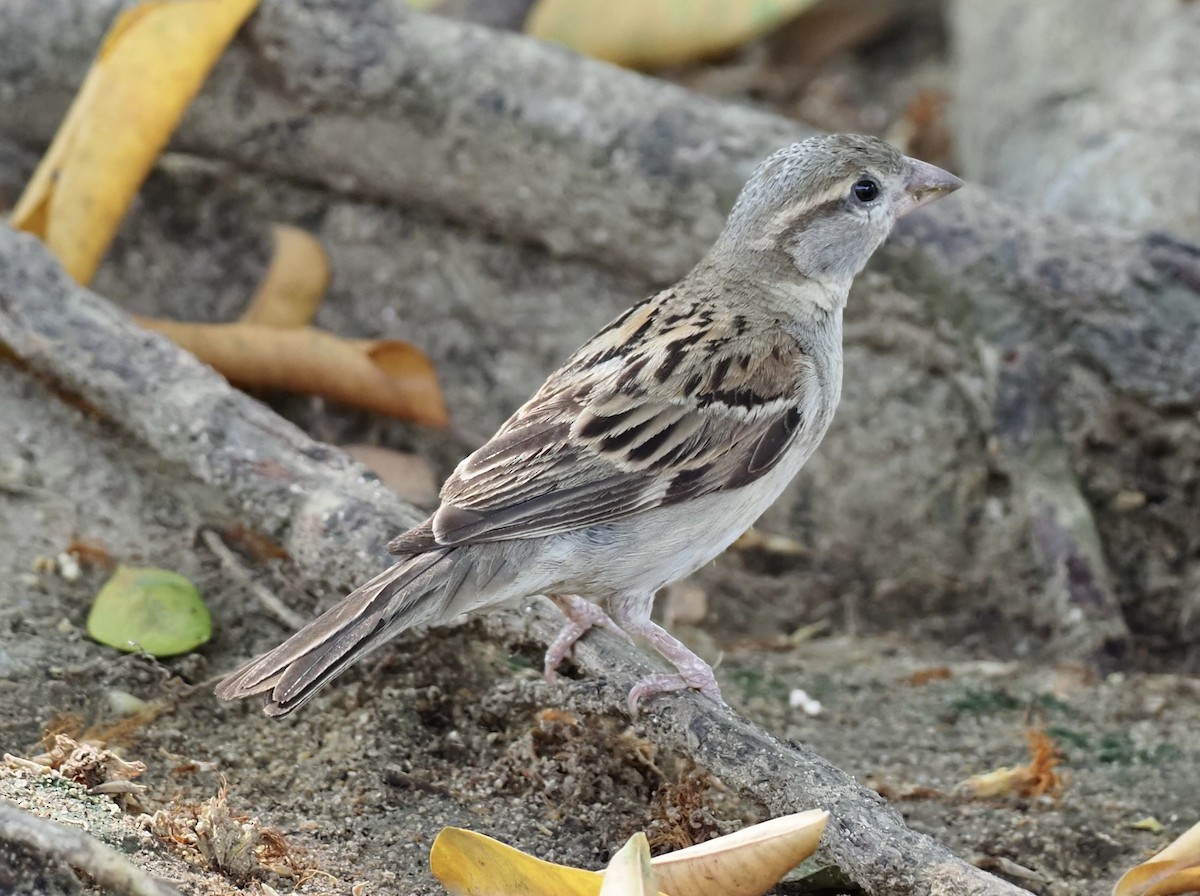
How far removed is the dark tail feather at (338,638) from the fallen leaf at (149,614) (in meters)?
0.77

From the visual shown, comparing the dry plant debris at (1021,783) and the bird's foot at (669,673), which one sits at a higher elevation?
the dry plant debris at (1021,783)

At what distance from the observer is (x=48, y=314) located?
16.2ft

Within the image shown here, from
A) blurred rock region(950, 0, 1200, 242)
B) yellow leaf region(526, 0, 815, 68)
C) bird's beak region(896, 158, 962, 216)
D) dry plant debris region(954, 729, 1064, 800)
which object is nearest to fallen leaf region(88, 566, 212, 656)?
dry plant debris region(954, 729, 1064, 800)

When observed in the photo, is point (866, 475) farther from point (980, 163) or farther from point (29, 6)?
point (29, 6)

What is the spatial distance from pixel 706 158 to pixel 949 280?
3.56 ft

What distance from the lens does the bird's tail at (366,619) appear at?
3518 mm

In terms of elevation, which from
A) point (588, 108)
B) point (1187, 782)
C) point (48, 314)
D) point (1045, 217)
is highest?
point (1045, 217)

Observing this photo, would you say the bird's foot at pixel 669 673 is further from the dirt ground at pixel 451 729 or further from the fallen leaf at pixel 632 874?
the fallen leaf at pixel 632 874

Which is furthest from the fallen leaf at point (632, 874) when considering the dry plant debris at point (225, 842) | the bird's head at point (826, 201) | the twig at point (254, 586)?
the bird's head at point (826, 201)

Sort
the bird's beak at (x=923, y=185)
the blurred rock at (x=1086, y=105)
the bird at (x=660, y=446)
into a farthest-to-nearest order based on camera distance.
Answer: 1. the blurred rock at (x=1086, y=105)
2. the bird's beak at (x=923, y=185)
3. the bird at (x=660, y=446)

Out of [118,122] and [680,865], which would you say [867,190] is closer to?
[680,865]

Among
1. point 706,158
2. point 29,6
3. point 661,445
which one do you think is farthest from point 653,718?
point 29,6

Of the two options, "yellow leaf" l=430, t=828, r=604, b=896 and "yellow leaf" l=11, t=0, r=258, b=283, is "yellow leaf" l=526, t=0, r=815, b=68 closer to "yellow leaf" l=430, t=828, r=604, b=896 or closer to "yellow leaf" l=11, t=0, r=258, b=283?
"yellow leaf" l=11, t=0, r=258, b=283

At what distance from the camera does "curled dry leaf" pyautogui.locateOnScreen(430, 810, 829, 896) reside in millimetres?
3211
